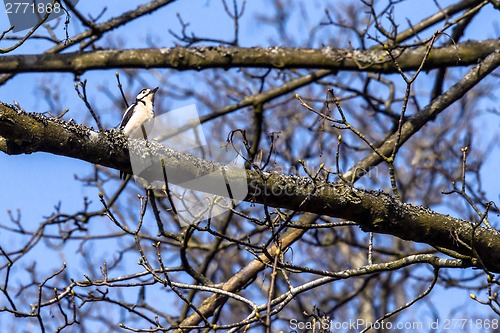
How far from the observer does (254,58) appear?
5.88m

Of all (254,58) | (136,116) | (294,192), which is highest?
(254,58)

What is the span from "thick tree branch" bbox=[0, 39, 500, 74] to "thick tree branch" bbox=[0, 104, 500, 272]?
2.33 metres

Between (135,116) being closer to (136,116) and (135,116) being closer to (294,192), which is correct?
(136,116)

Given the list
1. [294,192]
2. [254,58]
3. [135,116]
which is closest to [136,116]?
[135,116]

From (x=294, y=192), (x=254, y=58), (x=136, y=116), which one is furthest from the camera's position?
(x=254, y=58)

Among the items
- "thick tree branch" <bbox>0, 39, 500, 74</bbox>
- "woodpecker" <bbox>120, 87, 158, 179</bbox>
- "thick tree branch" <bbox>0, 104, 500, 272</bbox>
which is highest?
"thick tree branch" <bbox>0, 39, 500, 74</bbox>

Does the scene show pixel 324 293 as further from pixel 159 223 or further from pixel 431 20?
pixel 159 223

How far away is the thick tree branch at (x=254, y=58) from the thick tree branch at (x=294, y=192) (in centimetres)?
233

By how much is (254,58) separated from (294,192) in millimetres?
2718

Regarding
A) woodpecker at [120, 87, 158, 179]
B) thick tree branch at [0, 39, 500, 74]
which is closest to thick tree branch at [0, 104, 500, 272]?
woodpecker at [120, 87, 158, 179]

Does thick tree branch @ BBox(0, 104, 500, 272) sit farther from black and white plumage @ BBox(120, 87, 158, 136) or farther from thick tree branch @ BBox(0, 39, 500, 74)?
thick tree branch @ BBox(0, 39, 500, 74)

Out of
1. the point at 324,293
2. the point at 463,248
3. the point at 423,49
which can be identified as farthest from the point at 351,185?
the point at 324,293

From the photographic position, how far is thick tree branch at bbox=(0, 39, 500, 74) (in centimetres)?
569

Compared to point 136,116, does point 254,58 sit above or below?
above
